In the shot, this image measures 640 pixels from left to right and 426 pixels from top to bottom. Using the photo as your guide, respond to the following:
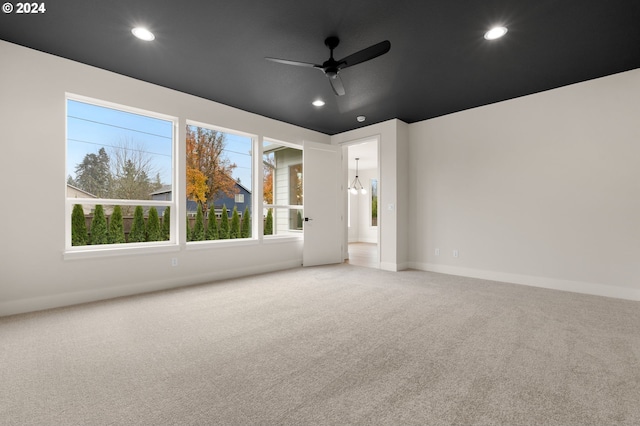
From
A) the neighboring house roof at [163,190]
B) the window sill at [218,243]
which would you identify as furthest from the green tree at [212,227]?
the neighboring house roof at [163,190]

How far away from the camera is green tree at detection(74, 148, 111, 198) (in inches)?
137

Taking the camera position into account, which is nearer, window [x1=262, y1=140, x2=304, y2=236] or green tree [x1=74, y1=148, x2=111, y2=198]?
green tree [x1=74, y1=148, x2=111, y2=198]

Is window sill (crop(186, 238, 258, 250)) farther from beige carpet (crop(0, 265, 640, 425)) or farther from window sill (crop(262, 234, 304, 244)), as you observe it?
beige carpet (crop(0, 265, 640, 425))

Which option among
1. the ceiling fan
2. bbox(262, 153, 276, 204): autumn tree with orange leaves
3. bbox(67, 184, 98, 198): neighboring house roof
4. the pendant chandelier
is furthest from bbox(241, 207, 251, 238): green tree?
the pendant chandelier

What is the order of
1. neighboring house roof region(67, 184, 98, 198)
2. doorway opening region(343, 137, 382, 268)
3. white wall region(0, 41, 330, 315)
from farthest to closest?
doorway opening region(343, 137, 382, 268), neighboring house roof region(67, 184, 98, 198), white wall region(0, 41, 330, 315)

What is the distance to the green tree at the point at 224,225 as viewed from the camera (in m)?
4.68

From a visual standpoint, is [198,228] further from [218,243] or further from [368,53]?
[368,53]

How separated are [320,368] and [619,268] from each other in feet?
13.0

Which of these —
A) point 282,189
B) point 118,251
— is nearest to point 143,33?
point 118,251

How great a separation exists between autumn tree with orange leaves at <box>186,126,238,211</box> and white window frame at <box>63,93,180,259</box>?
23 centimetres

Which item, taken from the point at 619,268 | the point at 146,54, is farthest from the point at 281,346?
the point at 619,268

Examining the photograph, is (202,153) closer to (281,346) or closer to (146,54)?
(146,54)

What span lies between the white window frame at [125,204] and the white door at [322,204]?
7.42 ft

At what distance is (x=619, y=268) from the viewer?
11.5ft
